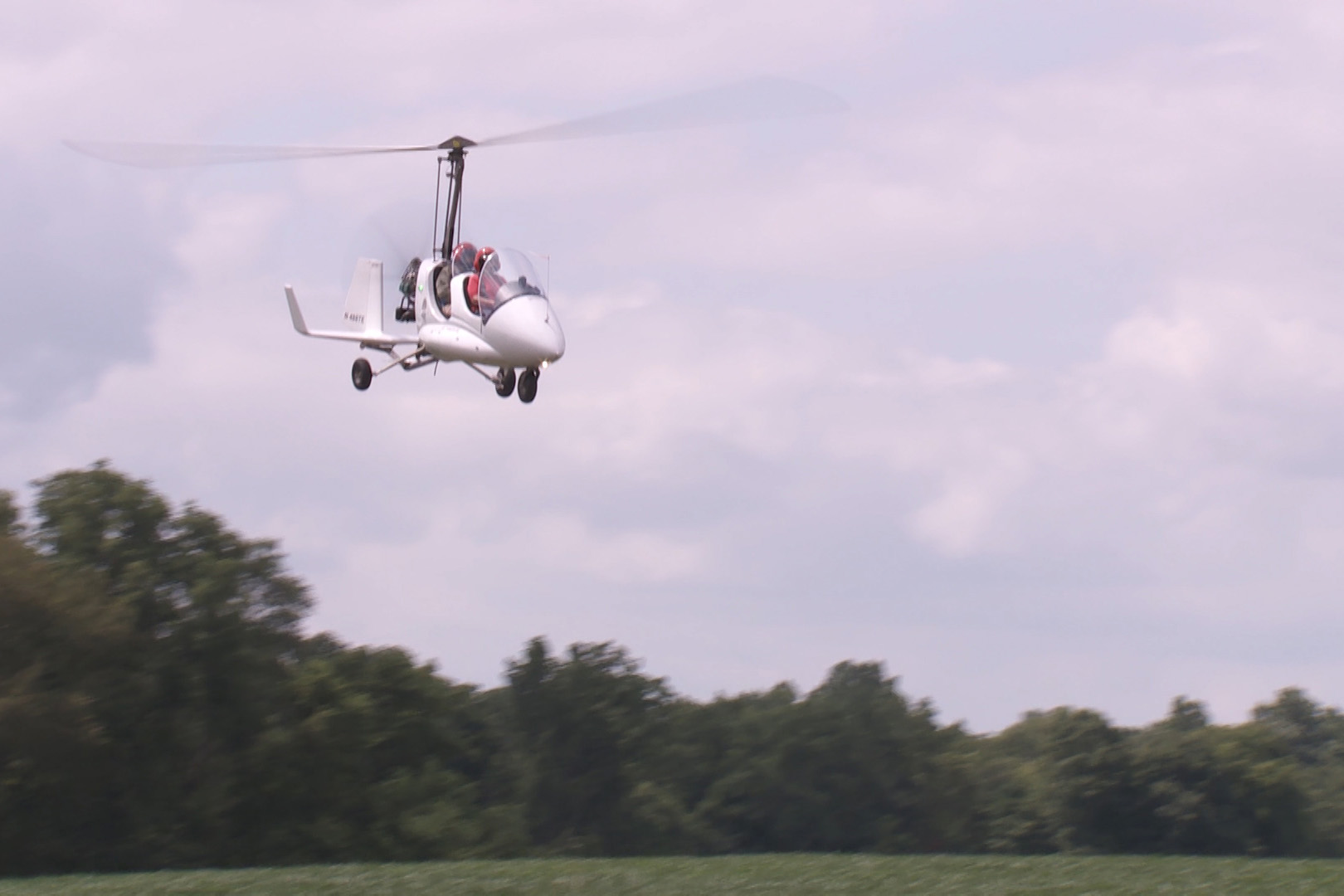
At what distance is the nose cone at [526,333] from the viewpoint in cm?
2042

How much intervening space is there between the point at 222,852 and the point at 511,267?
29.7 metres

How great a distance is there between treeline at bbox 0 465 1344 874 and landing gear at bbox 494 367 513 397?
71.1ft

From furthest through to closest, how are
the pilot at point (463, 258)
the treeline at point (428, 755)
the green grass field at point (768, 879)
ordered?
the treeline at point (428, 755) → the green grass field at point (768, 879) → the pilot at point (463, 258)

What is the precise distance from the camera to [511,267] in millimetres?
21469

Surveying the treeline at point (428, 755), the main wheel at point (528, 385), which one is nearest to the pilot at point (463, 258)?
the main wheel at point (528, 385)

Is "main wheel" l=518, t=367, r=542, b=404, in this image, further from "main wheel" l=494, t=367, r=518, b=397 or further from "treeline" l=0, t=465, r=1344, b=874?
"treeline" l=0, t=465, r=1344, b=874

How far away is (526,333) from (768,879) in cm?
1381

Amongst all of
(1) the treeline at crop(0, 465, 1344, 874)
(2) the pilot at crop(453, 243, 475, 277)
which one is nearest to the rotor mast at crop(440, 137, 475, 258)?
(2) the pilot at crop(453, 243, 475, 277)

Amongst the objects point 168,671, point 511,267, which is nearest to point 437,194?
point 511,267

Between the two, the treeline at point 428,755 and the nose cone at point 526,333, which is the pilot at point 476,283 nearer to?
the nose cone at point 526,333

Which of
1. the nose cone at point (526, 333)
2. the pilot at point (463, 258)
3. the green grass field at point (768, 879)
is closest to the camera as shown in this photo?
the nose cone at point (526, 333)

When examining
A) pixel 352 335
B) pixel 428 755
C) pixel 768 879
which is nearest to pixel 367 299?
pixel 352 335

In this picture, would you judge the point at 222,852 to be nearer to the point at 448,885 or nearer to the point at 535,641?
the point at 448,885

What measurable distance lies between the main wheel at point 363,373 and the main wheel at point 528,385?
11.9 feet
